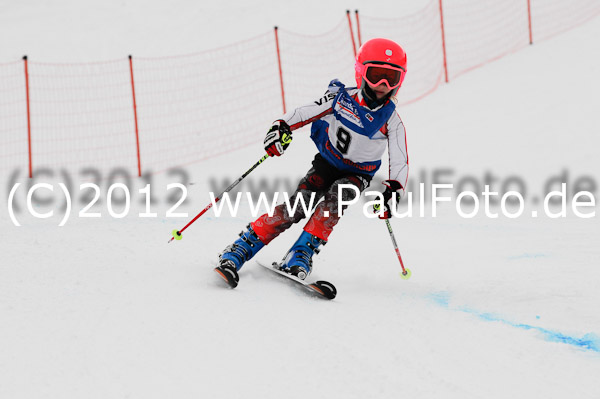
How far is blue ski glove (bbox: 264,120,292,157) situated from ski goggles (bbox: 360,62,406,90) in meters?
0.66

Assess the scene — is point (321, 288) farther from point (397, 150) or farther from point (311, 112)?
point (311, 112)

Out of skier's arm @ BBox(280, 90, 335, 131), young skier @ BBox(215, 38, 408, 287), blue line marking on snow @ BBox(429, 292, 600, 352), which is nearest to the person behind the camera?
blue line marking on snow @ BBox(429, 292, 600, 352)

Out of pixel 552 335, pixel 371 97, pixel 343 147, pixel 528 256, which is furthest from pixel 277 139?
pixel 528 256

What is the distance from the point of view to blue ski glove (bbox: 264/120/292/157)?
162 inches

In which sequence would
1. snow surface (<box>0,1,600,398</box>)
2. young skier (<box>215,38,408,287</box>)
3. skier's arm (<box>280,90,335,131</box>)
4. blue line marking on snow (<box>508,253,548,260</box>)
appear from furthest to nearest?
blue line marking on snow (<box>508,253,548,260</box>), skier's arm (<box>280,90,335,131</box>), young skier (<box>215,38,408,287</box>), snow surface (<box>0,1,600,398</box>)

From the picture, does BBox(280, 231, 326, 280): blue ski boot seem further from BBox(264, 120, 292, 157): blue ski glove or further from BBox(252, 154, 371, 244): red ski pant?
BBox(264, 120, 292, 157): blue ski glove

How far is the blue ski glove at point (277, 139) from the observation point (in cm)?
412

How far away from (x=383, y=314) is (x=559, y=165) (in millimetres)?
5380

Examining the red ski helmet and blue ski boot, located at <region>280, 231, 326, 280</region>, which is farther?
blue ski boot, located at <region>280, 231, 326, 280</region>

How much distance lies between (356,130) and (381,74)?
0.44 metres

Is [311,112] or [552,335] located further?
[311,112]

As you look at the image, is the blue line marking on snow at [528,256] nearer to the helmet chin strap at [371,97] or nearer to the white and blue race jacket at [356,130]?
the white and blue race jacket at [356,130]

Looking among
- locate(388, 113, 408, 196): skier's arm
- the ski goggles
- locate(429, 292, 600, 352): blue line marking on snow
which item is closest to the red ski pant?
locate(388, 113, 408, 196): skier's arm

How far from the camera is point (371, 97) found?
401 cm
